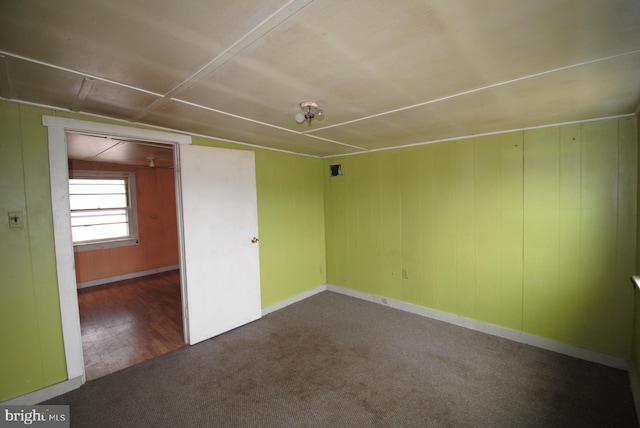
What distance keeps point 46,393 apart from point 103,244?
3.68 meters

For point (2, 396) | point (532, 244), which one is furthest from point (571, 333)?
point (2, 396)

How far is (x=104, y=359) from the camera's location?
9.04 feet

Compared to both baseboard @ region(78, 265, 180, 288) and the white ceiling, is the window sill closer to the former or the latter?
baseboard @ region(78, 265, 180, 288)

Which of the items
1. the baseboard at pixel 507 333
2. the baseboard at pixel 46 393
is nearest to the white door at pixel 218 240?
the baseboard at pixel 46 393

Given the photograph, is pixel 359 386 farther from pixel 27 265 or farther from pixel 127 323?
pixel 127 323

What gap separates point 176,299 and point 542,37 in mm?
5021

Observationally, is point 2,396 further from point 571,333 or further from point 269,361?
point 571,333

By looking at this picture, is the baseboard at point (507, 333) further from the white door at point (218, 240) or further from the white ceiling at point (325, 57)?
the white ceiling at point (325, 57)

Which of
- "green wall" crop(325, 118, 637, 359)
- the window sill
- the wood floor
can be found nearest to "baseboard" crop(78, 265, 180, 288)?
the wood floor

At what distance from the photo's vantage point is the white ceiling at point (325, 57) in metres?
1.04

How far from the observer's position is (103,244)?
5.20 metres

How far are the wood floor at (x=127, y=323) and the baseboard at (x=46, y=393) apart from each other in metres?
0.16

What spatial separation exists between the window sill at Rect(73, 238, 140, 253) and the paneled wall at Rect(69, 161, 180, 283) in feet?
0.20

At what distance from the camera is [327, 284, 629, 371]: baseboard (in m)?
2.51
